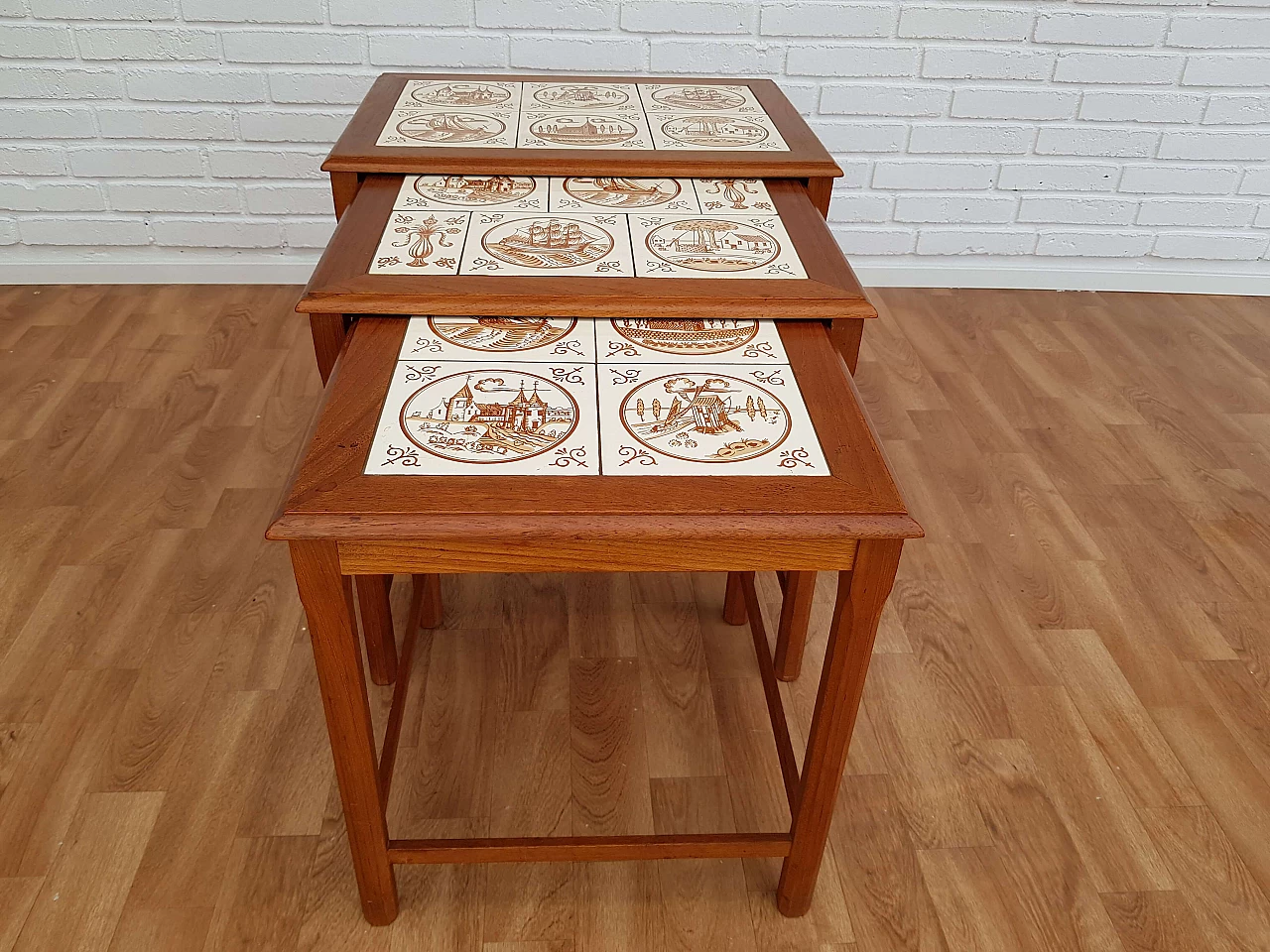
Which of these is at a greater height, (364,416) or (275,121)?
(364,416)

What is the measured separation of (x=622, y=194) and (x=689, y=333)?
37cm

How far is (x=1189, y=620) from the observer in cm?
163

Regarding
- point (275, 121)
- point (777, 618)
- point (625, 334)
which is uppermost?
point (625, 334)

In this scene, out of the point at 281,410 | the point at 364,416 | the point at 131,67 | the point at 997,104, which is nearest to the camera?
the point at 364,416

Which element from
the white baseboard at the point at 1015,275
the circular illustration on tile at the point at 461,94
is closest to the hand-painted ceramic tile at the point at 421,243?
the circular illustration on tile at the point at 461,94

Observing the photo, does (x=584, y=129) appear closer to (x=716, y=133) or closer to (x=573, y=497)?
(x=716, y=133)

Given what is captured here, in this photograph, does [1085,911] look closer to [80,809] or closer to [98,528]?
[80,809]

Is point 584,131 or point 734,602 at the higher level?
point 584,131

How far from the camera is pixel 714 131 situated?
5.07 feet

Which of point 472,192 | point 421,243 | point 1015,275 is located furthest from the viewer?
point 1015,275

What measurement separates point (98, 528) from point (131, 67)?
119 cm

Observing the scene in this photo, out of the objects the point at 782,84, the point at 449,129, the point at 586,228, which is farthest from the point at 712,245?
the point at 782,84

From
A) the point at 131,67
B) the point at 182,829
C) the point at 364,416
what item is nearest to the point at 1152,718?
the point at 364,416

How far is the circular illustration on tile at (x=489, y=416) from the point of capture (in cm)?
90
